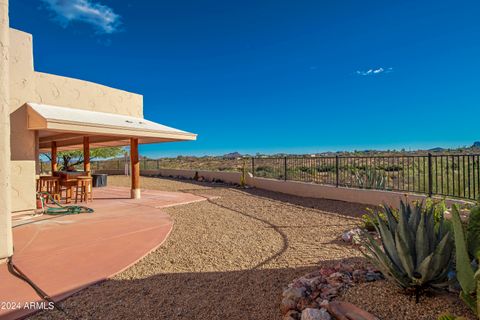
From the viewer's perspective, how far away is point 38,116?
6.80 m

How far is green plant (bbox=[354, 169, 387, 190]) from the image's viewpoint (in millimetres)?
8633

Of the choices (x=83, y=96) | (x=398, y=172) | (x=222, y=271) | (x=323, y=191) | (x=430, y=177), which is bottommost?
(x=222, y=271)

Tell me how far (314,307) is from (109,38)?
684 inches

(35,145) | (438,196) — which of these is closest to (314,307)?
(438,196)

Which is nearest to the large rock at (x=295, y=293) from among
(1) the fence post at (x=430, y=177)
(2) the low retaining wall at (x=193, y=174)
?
(1) the fence post at (x=430, y=177)

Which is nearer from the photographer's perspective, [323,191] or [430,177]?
[430,177]

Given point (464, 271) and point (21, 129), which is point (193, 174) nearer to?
point (21, 129)

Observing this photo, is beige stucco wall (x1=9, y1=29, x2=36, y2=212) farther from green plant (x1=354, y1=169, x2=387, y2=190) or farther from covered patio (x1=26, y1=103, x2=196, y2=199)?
green plant (x1=354, y1=169, x2=387, y2=190)

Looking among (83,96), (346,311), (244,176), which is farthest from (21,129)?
(244,176)

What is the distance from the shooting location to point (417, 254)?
2197 mm

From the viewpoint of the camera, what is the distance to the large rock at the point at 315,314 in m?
2.19

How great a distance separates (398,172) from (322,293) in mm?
6915

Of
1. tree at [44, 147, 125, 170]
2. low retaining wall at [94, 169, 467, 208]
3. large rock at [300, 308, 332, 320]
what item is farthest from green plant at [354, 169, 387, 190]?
tree at [44, 147, 125, 170]

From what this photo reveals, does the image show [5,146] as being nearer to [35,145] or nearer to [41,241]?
[41,241]
